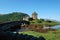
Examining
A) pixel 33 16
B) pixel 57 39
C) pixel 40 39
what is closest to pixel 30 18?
pixel 33 16

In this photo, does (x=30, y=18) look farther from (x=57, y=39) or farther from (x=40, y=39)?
(x=40, y=39)

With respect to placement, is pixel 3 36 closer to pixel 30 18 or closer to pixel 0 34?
pixel 0 34

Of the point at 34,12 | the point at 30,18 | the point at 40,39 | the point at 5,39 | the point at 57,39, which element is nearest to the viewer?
the point at 5,39

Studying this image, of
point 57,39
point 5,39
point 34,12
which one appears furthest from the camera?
point 34,12

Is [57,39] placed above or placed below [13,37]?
below

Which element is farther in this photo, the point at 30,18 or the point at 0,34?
the point at 30,18

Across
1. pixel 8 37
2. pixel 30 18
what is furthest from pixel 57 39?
pixel 30 18

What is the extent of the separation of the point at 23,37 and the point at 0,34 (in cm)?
138

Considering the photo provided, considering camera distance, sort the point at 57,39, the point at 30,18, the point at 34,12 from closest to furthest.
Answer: the point at 57,39, the point at 30,18, the point at 34,12

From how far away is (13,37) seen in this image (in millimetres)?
10617

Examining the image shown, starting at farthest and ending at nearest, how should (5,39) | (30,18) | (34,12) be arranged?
(34,12) < (30,18) < (5,39)

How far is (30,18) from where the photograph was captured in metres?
95.5

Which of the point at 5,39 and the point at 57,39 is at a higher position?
the point at 5,39

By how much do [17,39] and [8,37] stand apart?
1.77 ft
